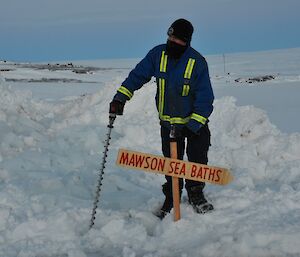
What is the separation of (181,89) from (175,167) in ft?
2.35

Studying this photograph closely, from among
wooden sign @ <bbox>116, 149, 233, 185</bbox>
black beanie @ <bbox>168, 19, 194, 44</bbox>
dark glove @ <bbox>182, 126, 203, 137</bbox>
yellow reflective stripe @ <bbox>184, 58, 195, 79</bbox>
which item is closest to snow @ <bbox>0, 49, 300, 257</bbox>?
wooden sign @ <bbox>116, 149, 233, 185</bbox>

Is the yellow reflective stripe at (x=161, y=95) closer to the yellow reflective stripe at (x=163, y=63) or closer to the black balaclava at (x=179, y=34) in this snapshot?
the yellow reflective stripe at (x=163, y=63)

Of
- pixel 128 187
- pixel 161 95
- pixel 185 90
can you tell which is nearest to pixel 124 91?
pixel 161 95

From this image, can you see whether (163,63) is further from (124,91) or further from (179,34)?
(124,91)

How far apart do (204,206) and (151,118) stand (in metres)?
4.79

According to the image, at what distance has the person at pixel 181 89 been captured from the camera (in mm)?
5039

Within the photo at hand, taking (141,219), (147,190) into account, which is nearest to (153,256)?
(141,219)

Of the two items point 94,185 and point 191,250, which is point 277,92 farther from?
point 191,250

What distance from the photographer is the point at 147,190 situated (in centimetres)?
698

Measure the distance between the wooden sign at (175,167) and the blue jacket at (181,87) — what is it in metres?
0.36

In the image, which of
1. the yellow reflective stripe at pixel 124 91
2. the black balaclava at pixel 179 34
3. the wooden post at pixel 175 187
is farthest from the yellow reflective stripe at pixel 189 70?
the yellow reflective stripe at pixel 124 91

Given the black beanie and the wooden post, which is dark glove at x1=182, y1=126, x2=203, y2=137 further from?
the black beanie

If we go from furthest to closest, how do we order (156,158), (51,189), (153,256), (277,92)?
(277,92) < (51,189) < (156,158) < (153,256)

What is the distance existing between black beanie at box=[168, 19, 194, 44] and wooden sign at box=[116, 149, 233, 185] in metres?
1.10
